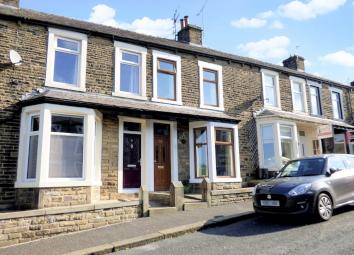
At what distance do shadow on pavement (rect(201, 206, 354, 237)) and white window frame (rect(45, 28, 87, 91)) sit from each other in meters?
6.46

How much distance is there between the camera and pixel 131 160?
11531 mm

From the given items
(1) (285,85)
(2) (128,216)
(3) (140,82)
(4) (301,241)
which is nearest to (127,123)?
(3) (140,82)

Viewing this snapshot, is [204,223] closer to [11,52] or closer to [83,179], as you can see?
[83,179]

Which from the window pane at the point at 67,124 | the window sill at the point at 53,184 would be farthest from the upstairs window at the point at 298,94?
Result: the window sill at the point at 53,184

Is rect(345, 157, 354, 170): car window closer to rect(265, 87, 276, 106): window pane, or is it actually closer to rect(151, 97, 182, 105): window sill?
rect(151, 97, 182, 105): window sill

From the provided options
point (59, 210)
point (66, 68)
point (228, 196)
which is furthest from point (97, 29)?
point (228, 196)

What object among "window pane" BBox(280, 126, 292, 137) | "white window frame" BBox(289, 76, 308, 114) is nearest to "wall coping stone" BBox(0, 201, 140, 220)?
"window pane" BBox(280, 126, 292, 137)

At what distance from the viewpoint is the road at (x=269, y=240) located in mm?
5695

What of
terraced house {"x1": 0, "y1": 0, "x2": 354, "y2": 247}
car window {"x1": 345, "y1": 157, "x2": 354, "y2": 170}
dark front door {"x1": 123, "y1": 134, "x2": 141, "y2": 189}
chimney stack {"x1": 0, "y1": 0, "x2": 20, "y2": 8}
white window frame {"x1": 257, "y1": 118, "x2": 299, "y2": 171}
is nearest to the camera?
car window {"x1": 345, "y1": 157, "x2": 354, "y2": 170}

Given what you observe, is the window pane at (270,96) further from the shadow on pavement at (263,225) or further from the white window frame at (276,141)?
the shadow on pavement at (263,225)

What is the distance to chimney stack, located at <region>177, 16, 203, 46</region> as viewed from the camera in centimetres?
1582

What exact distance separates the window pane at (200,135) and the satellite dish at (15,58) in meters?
6.71

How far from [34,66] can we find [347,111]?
1773cm

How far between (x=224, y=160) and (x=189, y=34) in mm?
6749
